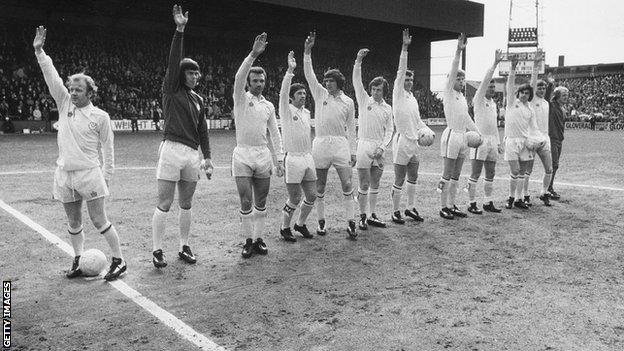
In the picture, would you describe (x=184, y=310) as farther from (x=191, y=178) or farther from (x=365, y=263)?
(x=365, y=263)

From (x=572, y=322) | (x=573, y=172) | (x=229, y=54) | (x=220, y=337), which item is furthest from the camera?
(x=229, y=54)

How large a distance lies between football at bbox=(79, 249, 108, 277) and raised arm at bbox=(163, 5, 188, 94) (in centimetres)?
200

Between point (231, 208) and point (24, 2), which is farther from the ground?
point (24, 2)

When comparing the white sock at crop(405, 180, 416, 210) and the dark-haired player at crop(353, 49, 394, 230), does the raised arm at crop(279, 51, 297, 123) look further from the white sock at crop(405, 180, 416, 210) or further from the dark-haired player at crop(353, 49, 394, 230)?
the white sock at crop(405, 180, 416, 210)

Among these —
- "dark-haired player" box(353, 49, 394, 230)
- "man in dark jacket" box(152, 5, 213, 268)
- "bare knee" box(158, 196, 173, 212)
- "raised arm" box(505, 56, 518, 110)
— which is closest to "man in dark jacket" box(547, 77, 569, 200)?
"raised arm" box(505, 56, 518, 110)

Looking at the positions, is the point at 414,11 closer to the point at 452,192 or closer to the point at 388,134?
the point at 452,192

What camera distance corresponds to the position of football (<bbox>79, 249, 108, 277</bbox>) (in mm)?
6023

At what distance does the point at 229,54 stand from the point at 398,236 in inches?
1383

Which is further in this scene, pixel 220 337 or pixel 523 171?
pixel 523 171

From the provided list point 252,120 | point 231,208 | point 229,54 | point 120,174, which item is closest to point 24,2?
point 229,54

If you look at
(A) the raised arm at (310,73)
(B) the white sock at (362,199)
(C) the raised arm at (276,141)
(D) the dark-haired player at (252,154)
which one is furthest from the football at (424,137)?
(D) the dark-haired player at (252,154)

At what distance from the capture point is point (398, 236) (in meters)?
8.07

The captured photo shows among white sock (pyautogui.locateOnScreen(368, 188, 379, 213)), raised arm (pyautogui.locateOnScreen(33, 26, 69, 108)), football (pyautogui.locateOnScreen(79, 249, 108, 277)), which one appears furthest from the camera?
white sock (pyautogui.locateOnScreen(368, 188, 379, 213))

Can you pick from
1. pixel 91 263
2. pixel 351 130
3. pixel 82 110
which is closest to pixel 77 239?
pixel 91 263
